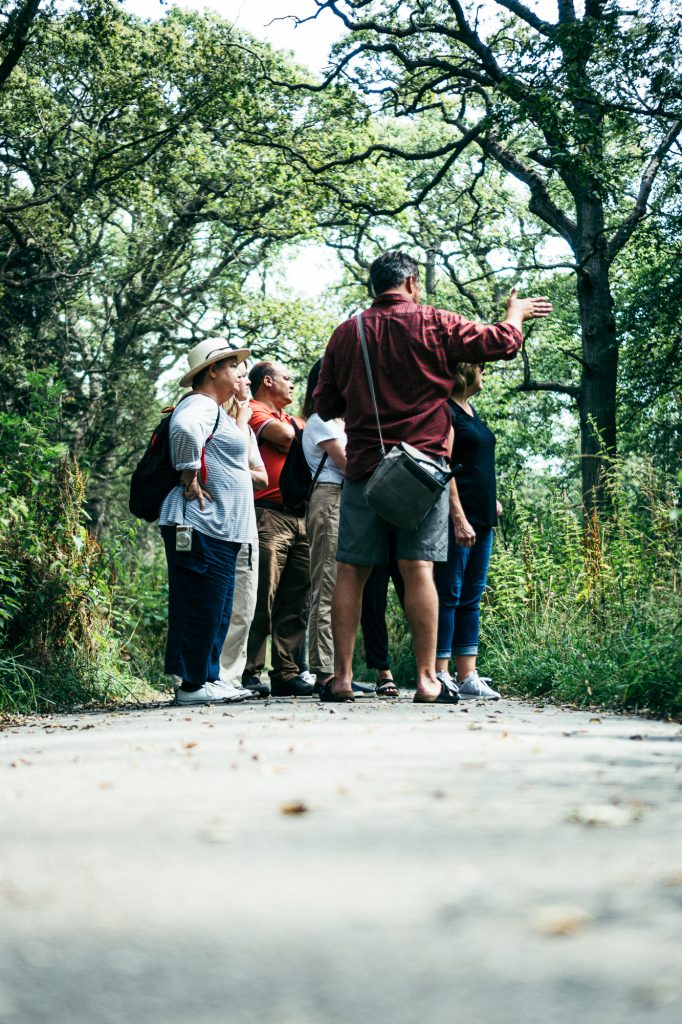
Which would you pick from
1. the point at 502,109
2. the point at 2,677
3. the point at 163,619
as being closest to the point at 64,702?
the point at 2,677

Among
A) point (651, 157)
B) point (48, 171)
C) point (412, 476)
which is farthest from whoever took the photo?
point (48, 171)

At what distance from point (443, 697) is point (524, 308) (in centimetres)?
208

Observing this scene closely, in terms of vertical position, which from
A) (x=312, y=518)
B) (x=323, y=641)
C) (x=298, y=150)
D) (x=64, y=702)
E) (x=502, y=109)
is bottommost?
(x=64, y=702)

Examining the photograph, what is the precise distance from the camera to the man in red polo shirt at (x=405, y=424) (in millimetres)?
5867

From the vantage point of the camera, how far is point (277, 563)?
7617mm

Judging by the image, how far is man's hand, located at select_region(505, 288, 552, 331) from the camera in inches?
237

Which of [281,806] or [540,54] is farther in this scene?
[540,54]

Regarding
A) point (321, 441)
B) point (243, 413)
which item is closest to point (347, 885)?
point (321, 441)

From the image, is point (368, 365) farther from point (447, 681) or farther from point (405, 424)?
point (447, 681)

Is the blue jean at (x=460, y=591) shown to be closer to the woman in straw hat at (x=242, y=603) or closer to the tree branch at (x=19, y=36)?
the woman in straw hat at (x=242, y=603)

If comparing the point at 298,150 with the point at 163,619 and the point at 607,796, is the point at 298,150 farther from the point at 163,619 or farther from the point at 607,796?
the point at 607,796

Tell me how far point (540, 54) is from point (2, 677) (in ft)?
35.2

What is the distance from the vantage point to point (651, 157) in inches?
650

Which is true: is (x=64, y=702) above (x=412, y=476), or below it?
below
